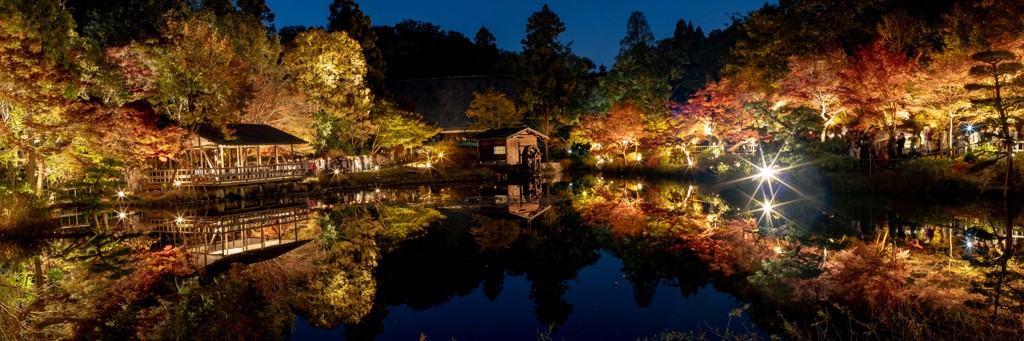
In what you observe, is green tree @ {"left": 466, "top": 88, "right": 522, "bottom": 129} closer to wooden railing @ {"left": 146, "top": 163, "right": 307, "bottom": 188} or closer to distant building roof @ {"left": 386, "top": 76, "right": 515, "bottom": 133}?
distant building roof @ {"left": 386, "top": 76, "right": 515, "bottom": 133}

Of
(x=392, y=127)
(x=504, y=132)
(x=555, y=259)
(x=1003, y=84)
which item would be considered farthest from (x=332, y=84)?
(x=1003, y=84)

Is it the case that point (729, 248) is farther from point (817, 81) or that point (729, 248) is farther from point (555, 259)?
point (817, 81)

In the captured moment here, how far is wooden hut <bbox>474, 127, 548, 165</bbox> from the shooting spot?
113ft

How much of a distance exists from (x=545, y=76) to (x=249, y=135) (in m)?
17.3

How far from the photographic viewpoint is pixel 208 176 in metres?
21.1

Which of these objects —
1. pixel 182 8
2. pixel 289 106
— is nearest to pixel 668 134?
pixel 289 106

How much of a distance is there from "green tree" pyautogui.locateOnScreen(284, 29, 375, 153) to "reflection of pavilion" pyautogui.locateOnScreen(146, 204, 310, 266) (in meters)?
9.04

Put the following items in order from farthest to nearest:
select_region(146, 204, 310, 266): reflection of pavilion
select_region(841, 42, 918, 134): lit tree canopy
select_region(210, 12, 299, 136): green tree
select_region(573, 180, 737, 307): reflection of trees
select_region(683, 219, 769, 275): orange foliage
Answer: select_region(210, 12, 299, 136): green tree < select_region(841, 42, 918, 134): lit tree canopy < select_region(146, 204, 310, 266): reflection of pavilion < select_region(683, 219, 769, 275): orange foliage < select_region(573, 180, 737, 307): reflection of trees

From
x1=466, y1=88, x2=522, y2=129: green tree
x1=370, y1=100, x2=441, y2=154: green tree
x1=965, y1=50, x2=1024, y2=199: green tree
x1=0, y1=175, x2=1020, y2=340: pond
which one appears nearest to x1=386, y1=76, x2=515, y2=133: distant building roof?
x1=466, y1=88, x2=522, y2=129: green tree

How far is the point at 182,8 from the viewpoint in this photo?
989 inches

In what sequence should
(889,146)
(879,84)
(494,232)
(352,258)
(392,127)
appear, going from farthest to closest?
(392,127) < (889,146) < (879,84) < (494,232) < (352,258)

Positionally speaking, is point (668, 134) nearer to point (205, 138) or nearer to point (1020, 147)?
point (1020, 147)

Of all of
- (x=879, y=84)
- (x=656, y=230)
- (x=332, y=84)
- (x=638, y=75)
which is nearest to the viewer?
(x=656, y=230)

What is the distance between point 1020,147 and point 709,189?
9757mm
